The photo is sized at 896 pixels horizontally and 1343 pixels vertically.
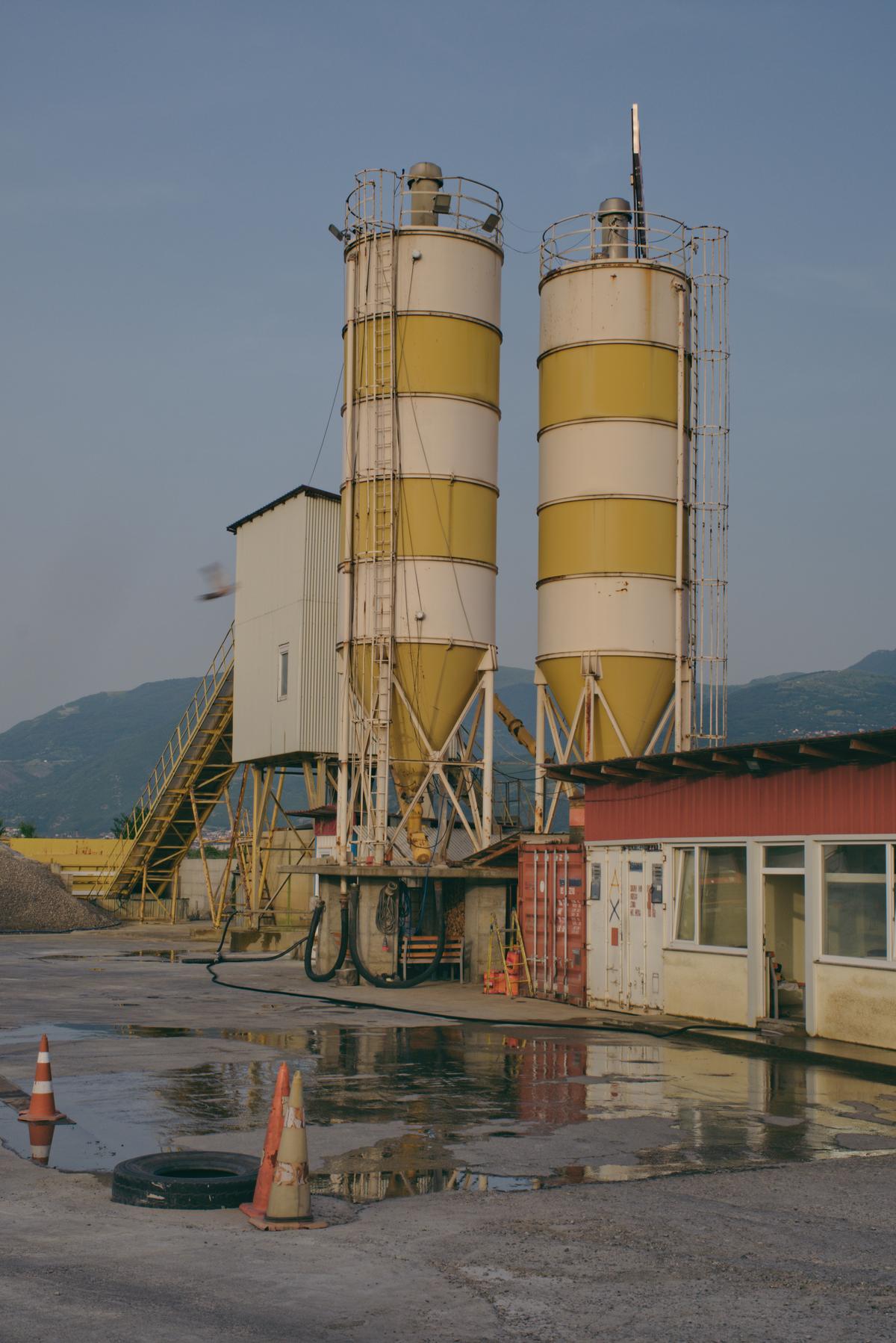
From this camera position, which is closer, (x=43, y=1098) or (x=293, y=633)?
(x=43, y=1098)

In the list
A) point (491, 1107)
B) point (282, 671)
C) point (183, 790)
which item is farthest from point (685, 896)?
point (183, 790)

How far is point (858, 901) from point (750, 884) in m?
2.13

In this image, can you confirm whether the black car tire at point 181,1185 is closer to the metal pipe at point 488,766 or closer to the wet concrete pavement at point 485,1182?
the wet concrete pavement at point 485,1182

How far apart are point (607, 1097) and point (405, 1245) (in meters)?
6.36

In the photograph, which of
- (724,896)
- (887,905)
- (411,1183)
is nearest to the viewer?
(411,1183)

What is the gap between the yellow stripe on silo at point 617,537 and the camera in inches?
1251

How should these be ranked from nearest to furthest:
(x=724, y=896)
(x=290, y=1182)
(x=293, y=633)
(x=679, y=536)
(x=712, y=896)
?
(x=290, y=1182), (x=724, y=896), (x=712, y=896), (x=679, y=536), (x=293, y=633)

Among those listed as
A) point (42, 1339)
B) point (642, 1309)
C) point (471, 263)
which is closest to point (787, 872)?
point (642, 1309)

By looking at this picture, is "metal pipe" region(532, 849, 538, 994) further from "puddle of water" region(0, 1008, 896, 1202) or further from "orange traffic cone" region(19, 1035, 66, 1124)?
"orange traffic cone" region(19, 1035, 66, 1124)

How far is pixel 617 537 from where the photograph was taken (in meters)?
31.8

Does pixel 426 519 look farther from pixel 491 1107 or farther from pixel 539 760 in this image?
pixel 491 1107

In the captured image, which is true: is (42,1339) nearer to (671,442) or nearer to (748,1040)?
(748,1040)

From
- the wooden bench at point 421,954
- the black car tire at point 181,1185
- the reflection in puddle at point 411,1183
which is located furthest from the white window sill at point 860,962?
the wooden bench at point 421,954

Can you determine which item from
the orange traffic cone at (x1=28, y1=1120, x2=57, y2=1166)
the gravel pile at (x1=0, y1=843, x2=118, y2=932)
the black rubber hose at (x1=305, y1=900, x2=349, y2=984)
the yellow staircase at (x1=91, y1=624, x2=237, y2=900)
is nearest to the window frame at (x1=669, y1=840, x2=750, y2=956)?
the black rubber hose at (x1=305, y1=900, x2=349, y2=984)
